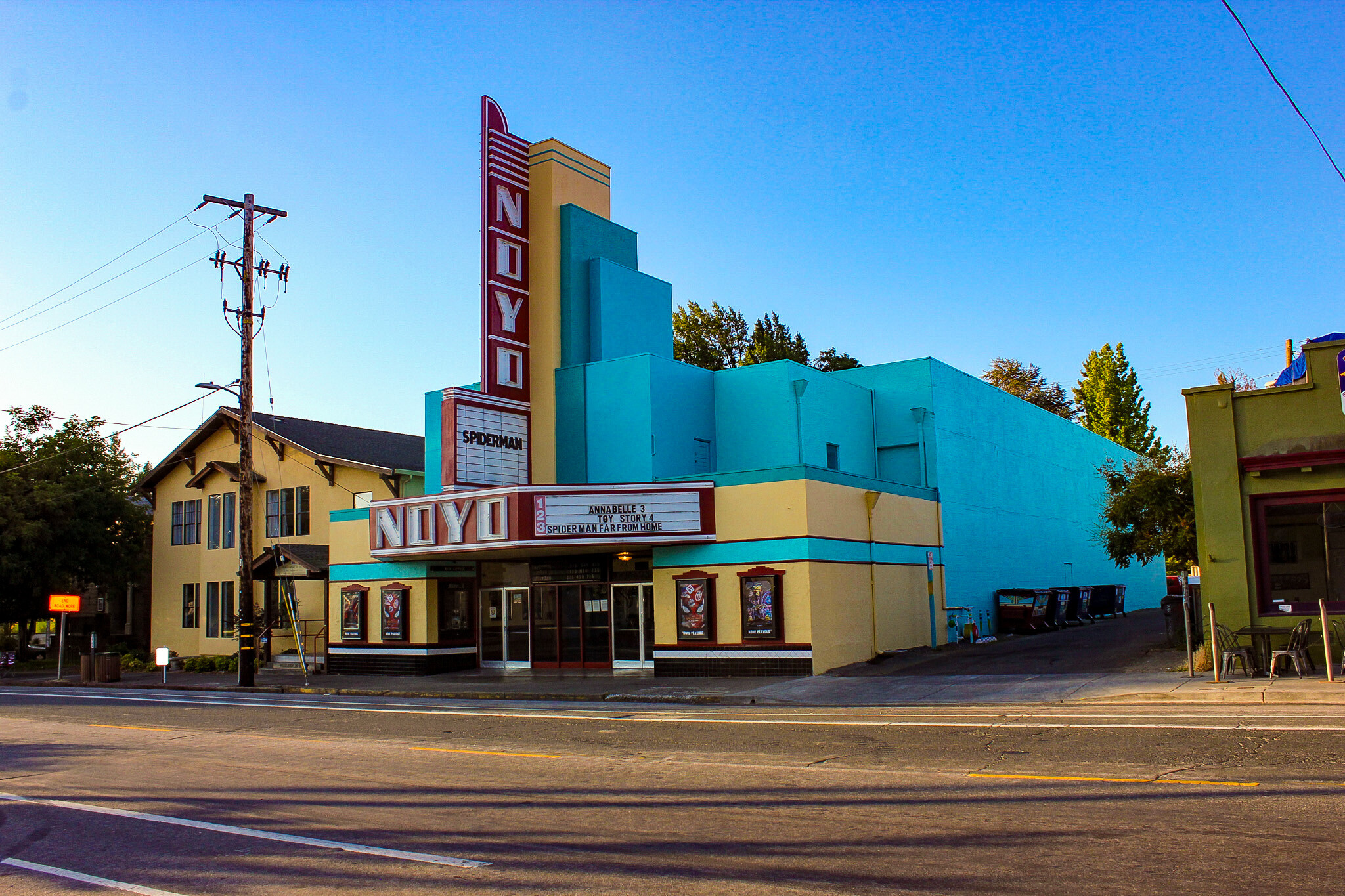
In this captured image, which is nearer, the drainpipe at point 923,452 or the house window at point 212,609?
the drainpipe at point 923,452

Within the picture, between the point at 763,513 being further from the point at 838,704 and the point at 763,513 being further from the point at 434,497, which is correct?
the point at 434,497

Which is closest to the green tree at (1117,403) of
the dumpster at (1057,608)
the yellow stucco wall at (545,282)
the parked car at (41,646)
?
the dumpster at (1057,608)

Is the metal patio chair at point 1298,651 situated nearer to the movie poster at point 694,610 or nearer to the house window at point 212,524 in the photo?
the movie poster at point 694,610

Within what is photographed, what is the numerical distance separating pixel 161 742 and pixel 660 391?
15.2m

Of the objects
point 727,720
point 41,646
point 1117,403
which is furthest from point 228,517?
point 1117,403

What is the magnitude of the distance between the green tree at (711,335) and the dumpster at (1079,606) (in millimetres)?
23542

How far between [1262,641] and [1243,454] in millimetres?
3512

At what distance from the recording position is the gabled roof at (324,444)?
111ft

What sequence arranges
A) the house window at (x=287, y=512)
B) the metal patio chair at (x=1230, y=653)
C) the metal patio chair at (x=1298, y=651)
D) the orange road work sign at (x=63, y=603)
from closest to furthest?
the metal patio chair at (x=1298, y=651), the metal patio chair at (x=1230, y=653), the orange road work sign at (x=63, y=603), the house window at (x=287, y=512)

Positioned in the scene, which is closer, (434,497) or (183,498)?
(434,497)

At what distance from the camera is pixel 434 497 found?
25344mm

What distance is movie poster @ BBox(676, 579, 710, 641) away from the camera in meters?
23.0

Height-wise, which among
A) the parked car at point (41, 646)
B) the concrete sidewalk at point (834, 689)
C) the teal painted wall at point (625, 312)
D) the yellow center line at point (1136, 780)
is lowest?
the parked car at point (41, 646)

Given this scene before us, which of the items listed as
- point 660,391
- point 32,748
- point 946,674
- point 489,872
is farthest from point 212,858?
point 660,391
